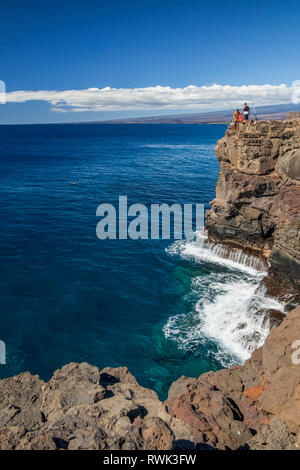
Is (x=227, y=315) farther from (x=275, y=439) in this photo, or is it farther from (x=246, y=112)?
(x=246, y=112)

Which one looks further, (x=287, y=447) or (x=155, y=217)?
(x=155, y=217)

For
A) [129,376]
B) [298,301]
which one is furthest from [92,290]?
[298,301]

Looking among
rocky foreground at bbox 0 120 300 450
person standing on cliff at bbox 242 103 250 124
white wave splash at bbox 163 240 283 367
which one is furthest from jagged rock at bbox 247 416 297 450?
person standing on cliff at bbox 242 103 250 124

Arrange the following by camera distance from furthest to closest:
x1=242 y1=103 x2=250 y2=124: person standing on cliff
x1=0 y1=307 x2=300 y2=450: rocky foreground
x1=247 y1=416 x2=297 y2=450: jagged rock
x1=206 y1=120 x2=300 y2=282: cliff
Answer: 1. x1=242 y1=103 x2=250 y2=124: person standing on cliff
2. x1=206 y1=120 x2=300 y2=282: cliff
3. x1=247 y1=416 x2=297 y2=450: jagged rock
4. x1=0 y1=307 x2=300 y2=450: rocky foreground

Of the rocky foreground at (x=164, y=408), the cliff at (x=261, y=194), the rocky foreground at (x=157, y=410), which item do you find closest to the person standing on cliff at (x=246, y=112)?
the cliff at (x=261, y=194)

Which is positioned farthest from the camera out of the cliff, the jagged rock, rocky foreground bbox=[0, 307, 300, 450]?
the cliff

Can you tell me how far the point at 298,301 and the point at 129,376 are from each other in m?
17.1

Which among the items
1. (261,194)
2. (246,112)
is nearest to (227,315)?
(261,194)

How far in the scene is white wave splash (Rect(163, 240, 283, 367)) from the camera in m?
22.9

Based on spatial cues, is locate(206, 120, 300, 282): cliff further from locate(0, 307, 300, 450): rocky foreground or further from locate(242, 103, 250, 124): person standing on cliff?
locate(0, 307, 300, 450): rocky foreground

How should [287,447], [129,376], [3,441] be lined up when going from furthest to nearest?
[129,376] < [287,447] < [3,441]

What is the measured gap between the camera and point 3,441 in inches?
317

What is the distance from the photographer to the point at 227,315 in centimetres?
2580
